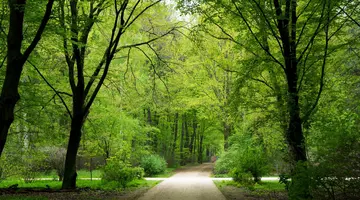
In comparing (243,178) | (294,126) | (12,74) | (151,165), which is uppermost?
(12,74)

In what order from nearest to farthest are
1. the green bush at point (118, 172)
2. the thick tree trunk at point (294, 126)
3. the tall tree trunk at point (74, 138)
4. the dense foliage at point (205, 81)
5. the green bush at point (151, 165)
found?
the dense foliage at point (205, 81) → the thick tree trunk at point (294, 126) → the tall tree trunk at point (74, 138) → the green bush at point (118, 172) → the green bush at point (151, 165)

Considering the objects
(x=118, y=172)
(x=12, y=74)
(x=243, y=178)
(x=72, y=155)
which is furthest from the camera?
(x=243, y=178)

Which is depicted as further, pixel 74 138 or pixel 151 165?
pixel 151 165

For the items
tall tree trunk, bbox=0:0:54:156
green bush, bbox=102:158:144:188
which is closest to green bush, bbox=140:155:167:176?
green bush, bbox=102:158:144:188

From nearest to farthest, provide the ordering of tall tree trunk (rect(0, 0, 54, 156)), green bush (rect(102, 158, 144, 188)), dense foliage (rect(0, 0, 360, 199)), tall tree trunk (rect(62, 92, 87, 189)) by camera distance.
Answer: tall tree trunk (rect(0, 0, 54, 156)) → dense foliage (rect(0, 0, 360, 199)) → tall tree trunk (rect(62, 92, 87, 189)) → green bush (rect(102, 158, 144, 188))

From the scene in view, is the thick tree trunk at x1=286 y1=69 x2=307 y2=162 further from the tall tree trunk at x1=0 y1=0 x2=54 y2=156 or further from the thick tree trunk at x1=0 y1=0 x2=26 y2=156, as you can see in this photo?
the thick tree trunk at x1=0 y1=0 x2=26 y2=156

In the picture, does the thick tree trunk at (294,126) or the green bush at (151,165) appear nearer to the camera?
the thick tree trunk at (294,126)

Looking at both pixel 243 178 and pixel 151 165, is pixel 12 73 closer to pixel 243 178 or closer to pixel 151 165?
pixel 243 178

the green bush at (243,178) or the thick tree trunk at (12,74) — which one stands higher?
the thick tree trunk at (12,74)

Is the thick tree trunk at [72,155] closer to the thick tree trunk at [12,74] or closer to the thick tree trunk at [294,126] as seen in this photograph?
the thick tree trunk at [12,74]

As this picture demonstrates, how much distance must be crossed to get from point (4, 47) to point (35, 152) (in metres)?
5.81

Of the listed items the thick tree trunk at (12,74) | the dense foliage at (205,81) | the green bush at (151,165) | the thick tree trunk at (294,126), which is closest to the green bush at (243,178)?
the dense foliage at (205,81)

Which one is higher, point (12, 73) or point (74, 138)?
point (12, 73)

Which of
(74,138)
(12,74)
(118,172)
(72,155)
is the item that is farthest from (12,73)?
(118,172)
